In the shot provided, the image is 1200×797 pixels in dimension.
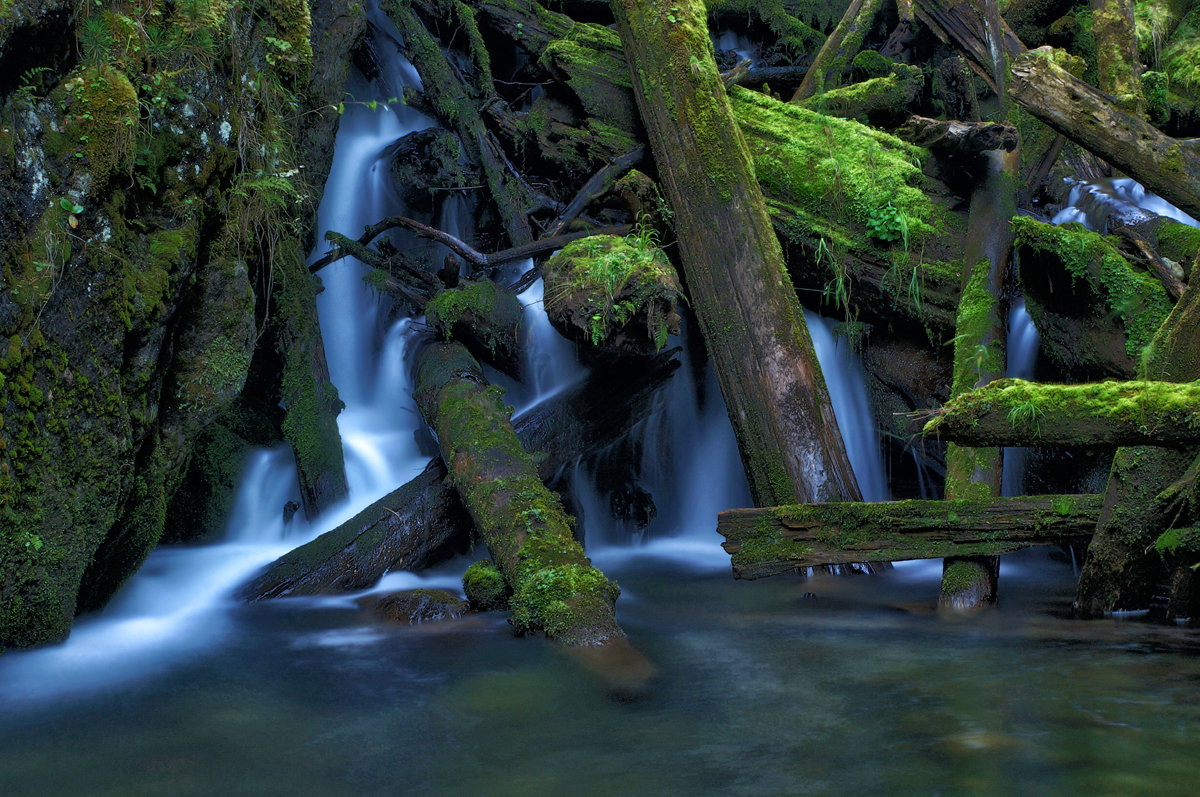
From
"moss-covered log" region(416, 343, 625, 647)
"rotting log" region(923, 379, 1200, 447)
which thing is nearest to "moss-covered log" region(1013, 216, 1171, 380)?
"rotting log" region(923, 379, 1200, 447)

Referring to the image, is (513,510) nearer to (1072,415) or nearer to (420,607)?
(420,607)

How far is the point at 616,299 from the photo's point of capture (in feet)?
16.2

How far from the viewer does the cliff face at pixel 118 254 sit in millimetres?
3586

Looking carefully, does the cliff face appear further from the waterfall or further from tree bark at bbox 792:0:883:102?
tree bark at bbox 792:0:883:102

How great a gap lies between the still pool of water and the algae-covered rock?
66.7 inches

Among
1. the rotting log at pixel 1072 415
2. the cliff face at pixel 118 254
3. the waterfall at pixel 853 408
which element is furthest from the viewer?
the waterfall at pixel 853 408

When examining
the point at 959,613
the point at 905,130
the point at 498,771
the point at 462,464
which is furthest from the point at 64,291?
the point at 905,130

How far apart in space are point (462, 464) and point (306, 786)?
2621 millimetres

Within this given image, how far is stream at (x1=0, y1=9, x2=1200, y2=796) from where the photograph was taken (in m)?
2.76

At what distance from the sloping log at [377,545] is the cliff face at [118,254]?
2.77ft

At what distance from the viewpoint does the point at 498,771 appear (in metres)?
2.81

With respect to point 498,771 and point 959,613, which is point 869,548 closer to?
point 959,613

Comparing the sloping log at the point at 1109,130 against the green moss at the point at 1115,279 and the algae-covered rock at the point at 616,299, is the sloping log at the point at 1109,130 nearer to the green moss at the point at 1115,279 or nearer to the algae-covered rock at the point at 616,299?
the green moss at the point at 1115,279

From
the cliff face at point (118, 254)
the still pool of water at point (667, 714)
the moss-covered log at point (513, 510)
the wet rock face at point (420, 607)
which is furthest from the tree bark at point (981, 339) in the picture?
the cliff face at point (118, 254)
